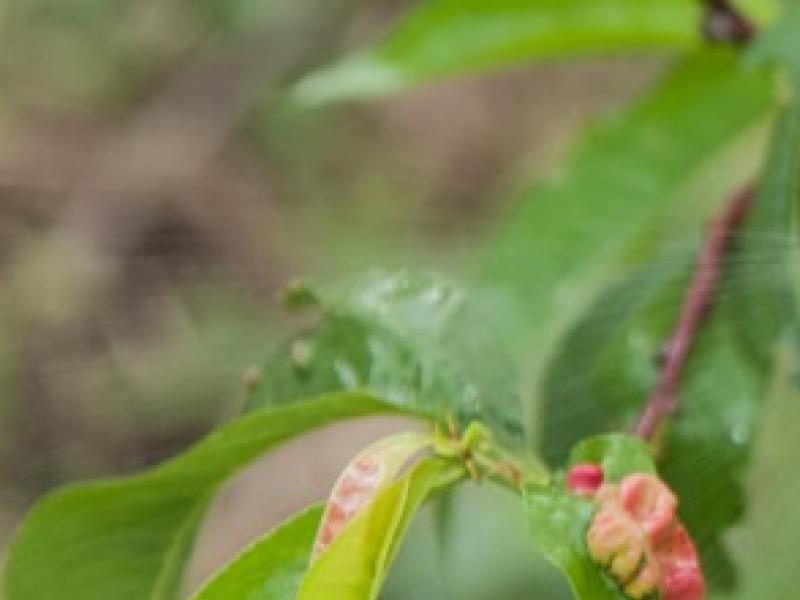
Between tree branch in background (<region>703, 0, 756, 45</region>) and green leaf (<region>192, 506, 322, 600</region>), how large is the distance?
53 cm

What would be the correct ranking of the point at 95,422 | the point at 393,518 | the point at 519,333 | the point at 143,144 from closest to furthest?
1. the point at 393,518
2. the point at 95,422
3. the point at 519,333
4. the point at 143,144

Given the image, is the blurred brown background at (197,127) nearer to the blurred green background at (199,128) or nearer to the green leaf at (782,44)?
the blurred green background at (199,128)

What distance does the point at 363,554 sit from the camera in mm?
553

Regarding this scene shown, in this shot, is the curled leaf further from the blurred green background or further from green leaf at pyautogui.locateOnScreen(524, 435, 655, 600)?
the blurred green background

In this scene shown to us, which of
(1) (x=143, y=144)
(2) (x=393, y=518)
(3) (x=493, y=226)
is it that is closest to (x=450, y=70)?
(3) (x=493, y=226)

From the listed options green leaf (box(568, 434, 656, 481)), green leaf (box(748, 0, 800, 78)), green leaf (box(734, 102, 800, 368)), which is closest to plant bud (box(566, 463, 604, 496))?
green leaf (box(568, 434, 656, 481))

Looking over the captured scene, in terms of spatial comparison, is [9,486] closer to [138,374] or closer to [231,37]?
[138,374]

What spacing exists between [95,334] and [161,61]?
2.58 m

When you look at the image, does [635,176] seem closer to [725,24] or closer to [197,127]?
[725,24]

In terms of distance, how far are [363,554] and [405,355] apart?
187 millimetres

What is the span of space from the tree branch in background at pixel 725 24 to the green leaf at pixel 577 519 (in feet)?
1.56

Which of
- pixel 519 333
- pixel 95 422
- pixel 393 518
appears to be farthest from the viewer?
pixel 519 333

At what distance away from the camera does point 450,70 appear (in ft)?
3.80

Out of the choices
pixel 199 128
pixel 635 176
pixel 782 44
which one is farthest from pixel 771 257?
pixel 199 128
